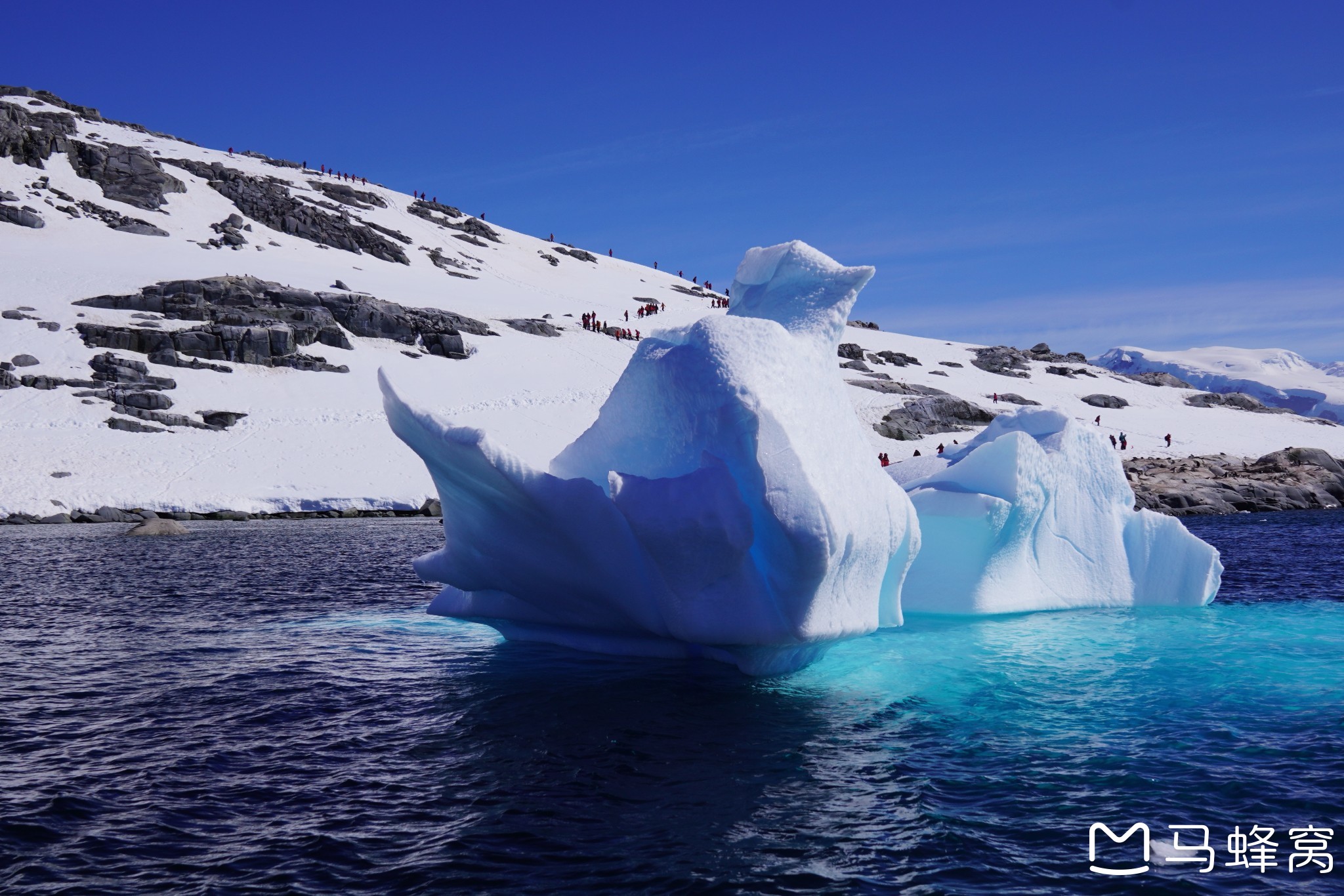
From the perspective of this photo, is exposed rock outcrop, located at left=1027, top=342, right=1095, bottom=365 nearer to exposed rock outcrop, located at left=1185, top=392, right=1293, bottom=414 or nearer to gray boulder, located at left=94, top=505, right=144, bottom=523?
exposed rock outcrop, located at left=1185, top=392, right=1293, bottom=414

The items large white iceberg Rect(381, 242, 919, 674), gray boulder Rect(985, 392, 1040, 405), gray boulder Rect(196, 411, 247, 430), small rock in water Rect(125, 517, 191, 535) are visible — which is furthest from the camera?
gray boulder Rect(985, 392, 1040, 405)

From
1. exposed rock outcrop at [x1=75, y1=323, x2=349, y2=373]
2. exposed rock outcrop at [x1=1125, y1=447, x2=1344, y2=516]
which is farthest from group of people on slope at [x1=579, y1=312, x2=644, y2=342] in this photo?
exposed rock outcrop at [x1=1125, y1=447, x2=1344, y2=516]

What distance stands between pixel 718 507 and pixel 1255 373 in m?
169

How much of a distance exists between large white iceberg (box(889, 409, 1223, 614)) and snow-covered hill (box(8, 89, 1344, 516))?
75.1ft

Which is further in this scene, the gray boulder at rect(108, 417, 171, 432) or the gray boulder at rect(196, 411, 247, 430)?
the gray boulder at rect(196, 411, 247, 430)

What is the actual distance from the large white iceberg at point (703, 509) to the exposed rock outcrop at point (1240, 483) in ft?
111

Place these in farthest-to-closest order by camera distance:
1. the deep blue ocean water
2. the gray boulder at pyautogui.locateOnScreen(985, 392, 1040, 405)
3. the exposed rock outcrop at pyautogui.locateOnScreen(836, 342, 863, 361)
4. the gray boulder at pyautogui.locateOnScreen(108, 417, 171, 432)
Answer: the exposed rock outcrop at pyautogui.locateOnScreen(836, 342, 863, 361) < the gray boulder at pyautogui.locateOnScreen(985, 392, 1040, 405) < the gray boulder at pyautogui.locateOnScreen(108, 417, 171, 432) < the deep blue ocean water

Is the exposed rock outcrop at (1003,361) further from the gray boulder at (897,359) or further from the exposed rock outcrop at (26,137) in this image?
the exposed rock outcrop at (26,137)

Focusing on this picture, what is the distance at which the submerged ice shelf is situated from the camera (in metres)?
10.2

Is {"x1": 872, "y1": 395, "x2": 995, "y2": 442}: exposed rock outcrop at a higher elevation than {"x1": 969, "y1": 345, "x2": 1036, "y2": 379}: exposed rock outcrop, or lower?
lower

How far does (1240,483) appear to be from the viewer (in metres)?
45.6

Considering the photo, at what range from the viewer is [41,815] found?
7094mm

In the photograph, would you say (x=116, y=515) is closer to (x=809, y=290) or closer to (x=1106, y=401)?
(x=809, y=290)

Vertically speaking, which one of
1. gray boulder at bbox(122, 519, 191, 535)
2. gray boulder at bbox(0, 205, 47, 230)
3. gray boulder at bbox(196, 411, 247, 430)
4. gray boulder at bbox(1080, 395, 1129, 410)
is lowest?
gray boulder at bbox(122, 519, 191, 535)
